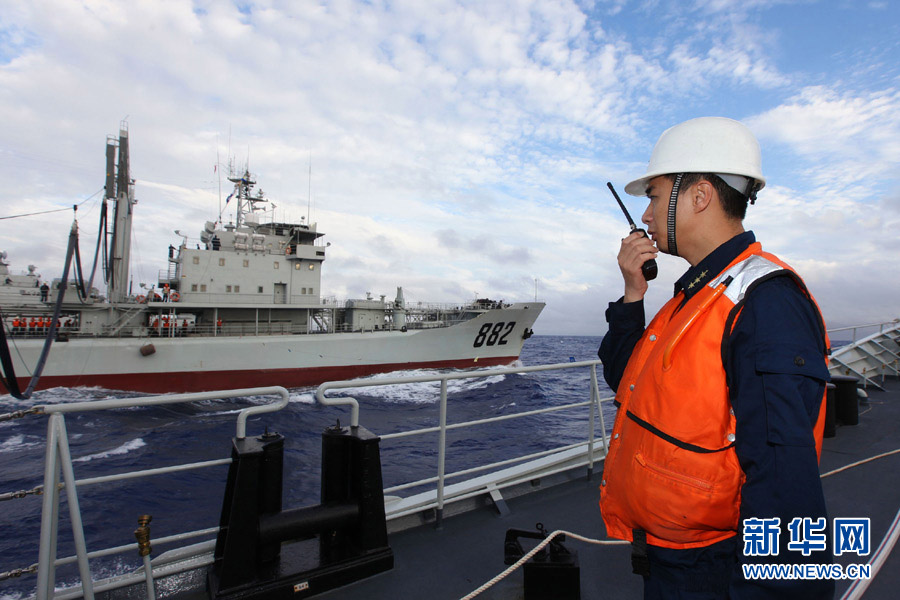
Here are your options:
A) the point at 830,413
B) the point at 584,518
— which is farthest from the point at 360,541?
the point at 830,413

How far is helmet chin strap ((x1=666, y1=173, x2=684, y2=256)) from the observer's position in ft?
3.68

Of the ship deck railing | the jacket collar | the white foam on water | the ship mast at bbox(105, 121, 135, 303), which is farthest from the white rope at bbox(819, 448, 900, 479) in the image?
the ship mast at bbox(105, 121, 135, 303)

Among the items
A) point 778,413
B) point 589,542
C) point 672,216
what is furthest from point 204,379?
point 778,413

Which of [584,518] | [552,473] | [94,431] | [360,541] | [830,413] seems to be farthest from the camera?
[94,431]

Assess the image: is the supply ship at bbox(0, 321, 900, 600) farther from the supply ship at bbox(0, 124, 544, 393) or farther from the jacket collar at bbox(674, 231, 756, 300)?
the supply ship at bbox(0, 124, 544, 393)

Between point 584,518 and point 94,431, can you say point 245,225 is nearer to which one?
point 94,431

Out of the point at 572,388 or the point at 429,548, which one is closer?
the point at 429,548

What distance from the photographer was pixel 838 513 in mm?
2742

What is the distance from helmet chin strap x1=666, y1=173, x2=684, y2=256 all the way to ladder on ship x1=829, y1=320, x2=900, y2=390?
806 cm

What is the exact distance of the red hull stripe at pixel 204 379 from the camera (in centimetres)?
1566

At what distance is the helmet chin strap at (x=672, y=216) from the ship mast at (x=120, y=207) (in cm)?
2146

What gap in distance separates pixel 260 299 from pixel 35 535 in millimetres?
14281

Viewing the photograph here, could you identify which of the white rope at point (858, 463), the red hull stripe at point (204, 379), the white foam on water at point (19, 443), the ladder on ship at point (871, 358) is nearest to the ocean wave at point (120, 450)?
the white foam on water at point (19, 443)

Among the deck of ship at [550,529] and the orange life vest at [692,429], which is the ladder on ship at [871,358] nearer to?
the deck of ship at [550,529]
